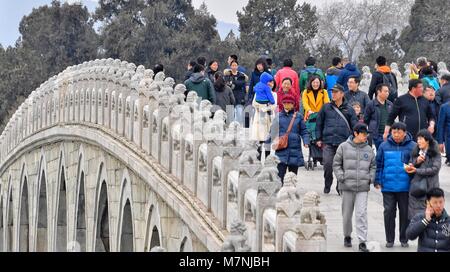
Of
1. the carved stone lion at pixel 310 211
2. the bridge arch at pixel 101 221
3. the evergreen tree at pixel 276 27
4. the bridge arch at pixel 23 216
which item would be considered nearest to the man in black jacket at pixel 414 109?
the carved stone lion at pixel 310 211

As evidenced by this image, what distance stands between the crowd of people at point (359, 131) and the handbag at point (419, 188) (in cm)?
1

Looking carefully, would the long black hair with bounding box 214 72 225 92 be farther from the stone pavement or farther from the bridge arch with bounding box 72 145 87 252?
the bridge arch with bounding box 72 145 87 252

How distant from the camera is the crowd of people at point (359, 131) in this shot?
50.2ft

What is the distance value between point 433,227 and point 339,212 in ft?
17.1

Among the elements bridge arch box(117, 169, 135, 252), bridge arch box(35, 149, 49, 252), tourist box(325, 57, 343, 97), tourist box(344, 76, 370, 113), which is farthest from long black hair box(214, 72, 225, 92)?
bridge arch box(35, 149, 49, 252)

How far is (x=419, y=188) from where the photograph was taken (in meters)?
15.3

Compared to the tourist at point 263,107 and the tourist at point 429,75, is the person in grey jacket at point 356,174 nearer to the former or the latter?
the tourist at point 263,107

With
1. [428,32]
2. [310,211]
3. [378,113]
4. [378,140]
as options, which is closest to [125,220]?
[378,140]

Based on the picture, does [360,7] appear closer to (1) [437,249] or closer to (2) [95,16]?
(2) [95,16]

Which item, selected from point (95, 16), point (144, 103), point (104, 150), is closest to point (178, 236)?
point (144, 103)

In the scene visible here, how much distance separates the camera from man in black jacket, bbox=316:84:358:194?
18.7 m

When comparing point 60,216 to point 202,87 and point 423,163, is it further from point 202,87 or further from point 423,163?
point 423,163
